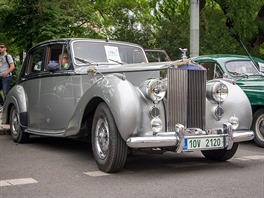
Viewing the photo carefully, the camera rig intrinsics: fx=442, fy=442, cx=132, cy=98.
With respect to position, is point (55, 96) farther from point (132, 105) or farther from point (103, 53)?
point (132, 105)

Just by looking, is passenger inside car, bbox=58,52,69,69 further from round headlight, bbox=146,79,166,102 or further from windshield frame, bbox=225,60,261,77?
windshield frame, bbox=225,60,261,77

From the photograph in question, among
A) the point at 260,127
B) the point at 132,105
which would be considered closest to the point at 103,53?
the point at 132,105

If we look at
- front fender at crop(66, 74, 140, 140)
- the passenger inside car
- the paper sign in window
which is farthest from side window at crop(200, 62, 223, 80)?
front fender at crop(66, 74, 140, 140)

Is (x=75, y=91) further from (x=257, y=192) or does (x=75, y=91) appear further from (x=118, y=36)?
(x=118, y=36)

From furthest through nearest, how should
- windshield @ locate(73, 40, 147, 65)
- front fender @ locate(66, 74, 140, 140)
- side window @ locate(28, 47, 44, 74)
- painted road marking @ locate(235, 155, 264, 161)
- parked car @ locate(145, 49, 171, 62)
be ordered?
1. parked car @ locate(145, 49, 171, 62)
2. side window @ locate(28, 47, 44, 74)
3. windshield @ locate(73, 40, 147, 65)
4. painted road marking @ locate(235, 155, 264, 161)
5. front fender @ locate(66, 74, 140, 140)

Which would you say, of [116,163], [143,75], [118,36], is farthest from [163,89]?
[118,36]

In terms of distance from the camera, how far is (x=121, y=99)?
545cm

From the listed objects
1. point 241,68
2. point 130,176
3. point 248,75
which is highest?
point 241,68

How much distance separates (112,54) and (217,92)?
2164 millimetres

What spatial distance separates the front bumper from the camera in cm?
529

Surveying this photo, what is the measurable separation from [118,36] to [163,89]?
562 inches

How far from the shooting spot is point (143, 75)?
609 cm

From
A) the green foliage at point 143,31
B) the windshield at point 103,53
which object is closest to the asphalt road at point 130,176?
the windshield at point 103,53

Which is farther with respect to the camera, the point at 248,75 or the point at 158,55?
the point at 158,55
